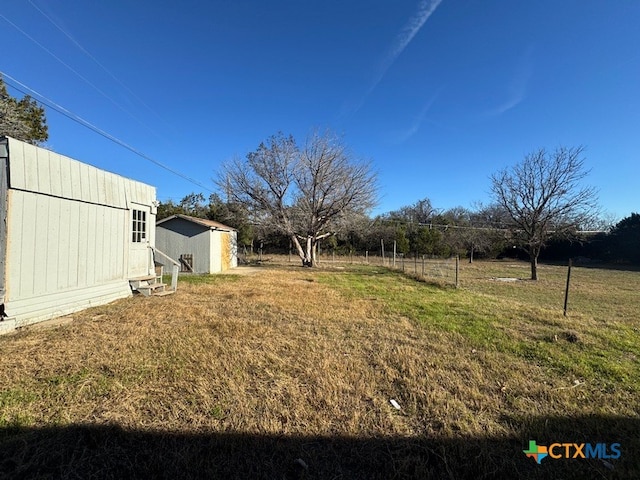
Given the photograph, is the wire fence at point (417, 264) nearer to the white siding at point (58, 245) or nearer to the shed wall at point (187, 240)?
the white siding at point (58, 245)

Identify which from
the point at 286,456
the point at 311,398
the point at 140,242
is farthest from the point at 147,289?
the point at 286,456

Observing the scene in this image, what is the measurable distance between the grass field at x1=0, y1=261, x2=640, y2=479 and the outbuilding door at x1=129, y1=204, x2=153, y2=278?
3.18 metres

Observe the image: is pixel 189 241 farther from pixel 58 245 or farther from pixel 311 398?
pixel 311 398

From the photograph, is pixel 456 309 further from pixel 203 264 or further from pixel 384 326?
pixel 203 264

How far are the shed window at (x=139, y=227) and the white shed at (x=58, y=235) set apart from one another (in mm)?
135

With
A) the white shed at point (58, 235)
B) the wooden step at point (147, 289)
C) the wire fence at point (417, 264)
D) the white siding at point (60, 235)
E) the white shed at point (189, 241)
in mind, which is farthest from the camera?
the white shed at point (189, 241)

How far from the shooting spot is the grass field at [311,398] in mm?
2111

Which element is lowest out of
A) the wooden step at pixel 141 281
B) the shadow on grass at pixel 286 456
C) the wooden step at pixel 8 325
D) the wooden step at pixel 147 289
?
the shadow on grass at pixel 286 456

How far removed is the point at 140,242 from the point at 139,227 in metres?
0.43

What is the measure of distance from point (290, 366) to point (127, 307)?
4897 mm

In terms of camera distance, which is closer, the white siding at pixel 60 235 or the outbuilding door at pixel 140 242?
the white siding at pixel 60 235

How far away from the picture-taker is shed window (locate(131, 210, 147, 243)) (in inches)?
332

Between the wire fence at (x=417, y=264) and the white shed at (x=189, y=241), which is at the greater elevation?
the white shed at (x=189, y=241)

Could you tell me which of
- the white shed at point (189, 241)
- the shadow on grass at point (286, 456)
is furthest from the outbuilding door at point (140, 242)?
the shadow on grass at point (286, 456)
